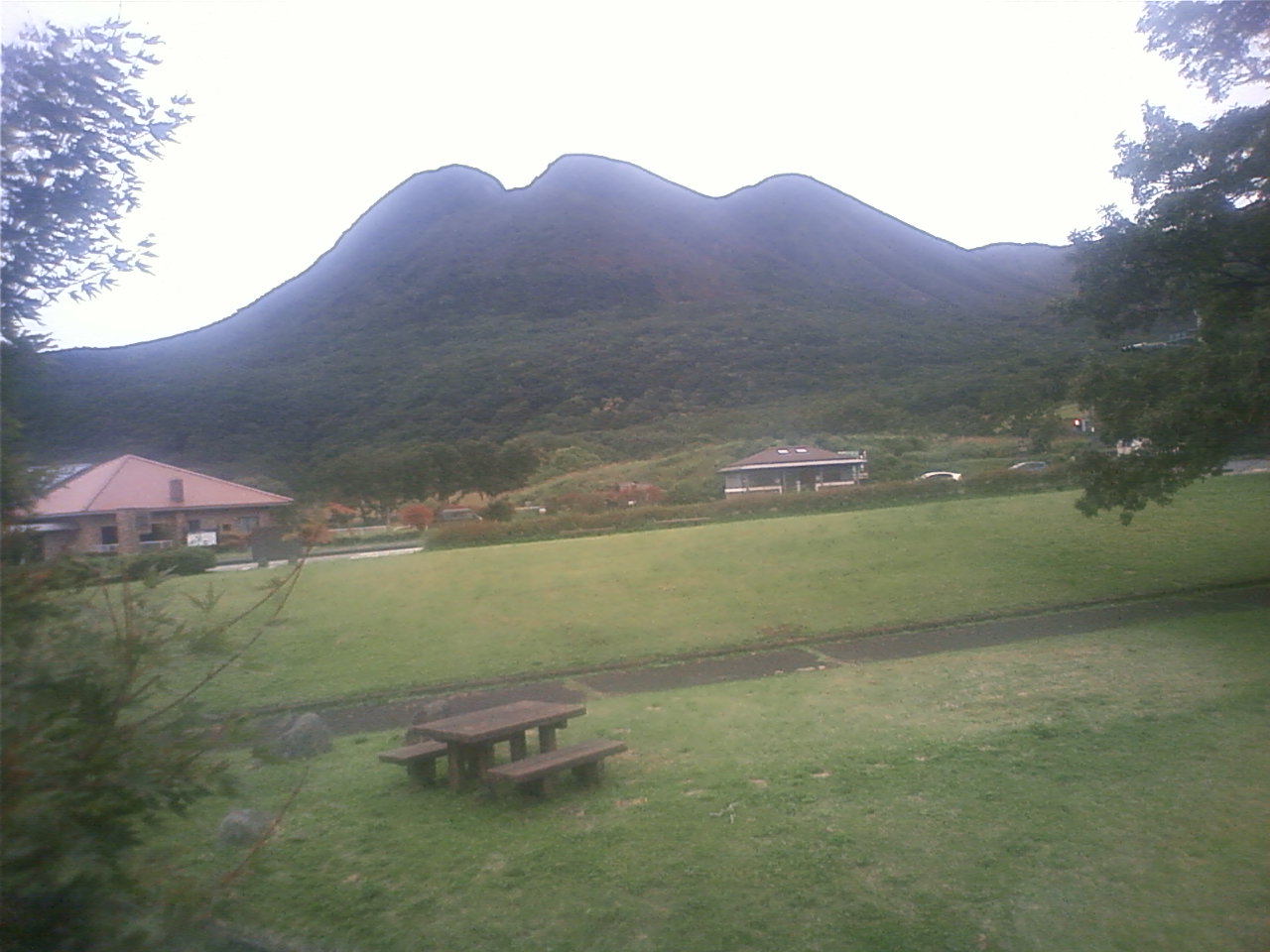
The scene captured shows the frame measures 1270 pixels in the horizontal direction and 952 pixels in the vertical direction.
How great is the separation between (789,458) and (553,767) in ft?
64.4

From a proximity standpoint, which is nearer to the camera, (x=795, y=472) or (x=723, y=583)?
Result: (x=723, y=583)

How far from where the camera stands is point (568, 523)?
2002cm

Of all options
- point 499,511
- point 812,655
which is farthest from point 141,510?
point 499,511

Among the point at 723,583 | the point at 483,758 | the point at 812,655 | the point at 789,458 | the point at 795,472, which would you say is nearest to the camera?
the point at 483,758

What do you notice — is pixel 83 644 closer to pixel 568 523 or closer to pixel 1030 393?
pixel 568 523

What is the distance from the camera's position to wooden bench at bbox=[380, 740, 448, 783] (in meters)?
5.88

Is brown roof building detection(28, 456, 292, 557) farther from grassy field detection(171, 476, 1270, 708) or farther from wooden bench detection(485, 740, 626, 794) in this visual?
grassy field detection(171, 476, 1270, 708)

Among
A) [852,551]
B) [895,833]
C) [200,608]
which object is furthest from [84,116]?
[852,551]

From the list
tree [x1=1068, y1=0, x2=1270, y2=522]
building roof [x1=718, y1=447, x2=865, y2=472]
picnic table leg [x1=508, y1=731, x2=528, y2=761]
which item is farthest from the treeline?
tree [x1=1068, y1=0, x2=1270, y2=522]

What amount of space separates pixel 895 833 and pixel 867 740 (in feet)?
5.77

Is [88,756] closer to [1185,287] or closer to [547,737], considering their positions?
[547,737]

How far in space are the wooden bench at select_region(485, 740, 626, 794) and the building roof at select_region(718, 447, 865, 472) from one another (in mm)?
18354

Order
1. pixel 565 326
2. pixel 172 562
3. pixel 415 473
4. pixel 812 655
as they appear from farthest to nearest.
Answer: pixel 565 326 → pixel 415 473 → pixel 812 655 → pixel 172 562

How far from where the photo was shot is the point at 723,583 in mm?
14117
